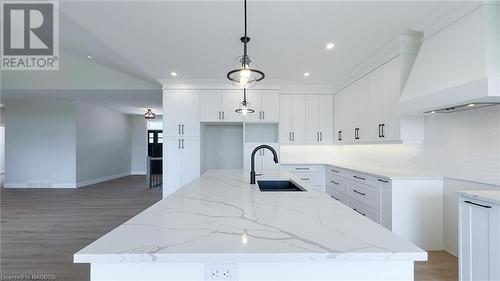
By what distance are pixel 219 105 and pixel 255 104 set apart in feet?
2.49

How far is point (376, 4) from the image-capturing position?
96.1 inches

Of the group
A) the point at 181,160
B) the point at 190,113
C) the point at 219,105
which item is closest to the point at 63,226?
the point at 181,160

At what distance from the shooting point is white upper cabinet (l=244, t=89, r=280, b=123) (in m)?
5.21

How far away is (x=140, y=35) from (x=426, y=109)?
346 cm

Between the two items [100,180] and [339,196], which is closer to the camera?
[339,196]

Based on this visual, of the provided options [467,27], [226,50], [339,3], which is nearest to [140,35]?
[226,50]

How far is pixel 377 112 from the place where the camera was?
3.76m

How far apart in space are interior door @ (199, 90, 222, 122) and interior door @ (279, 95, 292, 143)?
53.3 inches

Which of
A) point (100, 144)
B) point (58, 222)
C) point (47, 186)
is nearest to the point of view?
point (58, 222)

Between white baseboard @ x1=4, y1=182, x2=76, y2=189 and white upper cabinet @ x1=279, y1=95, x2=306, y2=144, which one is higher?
white upper cabinet @ x1=279, y1=95, x2=306, y2=144

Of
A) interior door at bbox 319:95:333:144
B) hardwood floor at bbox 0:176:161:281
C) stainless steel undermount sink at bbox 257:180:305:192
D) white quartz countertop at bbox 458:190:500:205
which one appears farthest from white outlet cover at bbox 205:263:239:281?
interior door at bbox 319:95:333:144

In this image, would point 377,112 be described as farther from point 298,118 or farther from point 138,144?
point 138,144

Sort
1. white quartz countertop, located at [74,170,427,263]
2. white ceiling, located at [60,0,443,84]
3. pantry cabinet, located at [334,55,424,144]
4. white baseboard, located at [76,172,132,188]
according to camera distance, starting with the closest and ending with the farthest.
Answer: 1. white quartz countertop, located at [74,170,427,263]
2. white ceiling, located at [60,0,443,84]
3. pantry cabinet, located at [334,55,424,144]
4. white baseboard, located at [76,172,132,188]

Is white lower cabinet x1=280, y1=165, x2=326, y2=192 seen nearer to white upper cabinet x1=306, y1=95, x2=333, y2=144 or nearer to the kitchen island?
white upper cabinet x1=306, y1=95, x2=333, y2=144
